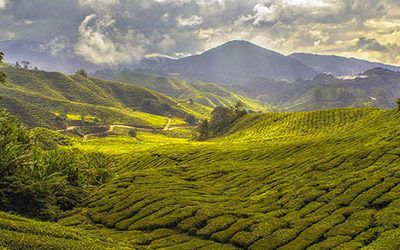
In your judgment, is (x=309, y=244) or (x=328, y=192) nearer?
(x=309, y=244)

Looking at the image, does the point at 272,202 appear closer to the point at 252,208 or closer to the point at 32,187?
the point at 252,208

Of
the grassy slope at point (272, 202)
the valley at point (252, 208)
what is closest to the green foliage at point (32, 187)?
the valley at point (252, 208)

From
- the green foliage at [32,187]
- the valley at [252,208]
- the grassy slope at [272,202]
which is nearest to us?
the valley at [252,208]

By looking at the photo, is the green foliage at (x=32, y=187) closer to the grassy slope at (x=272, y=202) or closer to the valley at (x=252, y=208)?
the valley at (x=252, y=208)

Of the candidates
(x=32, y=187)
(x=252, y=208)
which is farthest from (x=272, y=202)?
(x=32, y=187)

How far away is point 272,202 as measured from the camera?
49.5 metres

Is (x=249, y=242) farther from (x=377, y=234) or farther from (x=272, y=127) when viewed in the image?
(x=272, y=127)

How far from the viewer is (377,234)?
33406 mm

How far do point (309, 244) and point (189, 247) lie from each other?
1168 cm

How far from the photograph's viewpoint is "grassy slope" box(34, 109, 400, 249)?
36312 millimetres

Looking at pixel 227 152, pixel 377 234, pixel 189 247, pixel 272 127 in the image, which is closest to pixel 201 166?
pixel 227 152

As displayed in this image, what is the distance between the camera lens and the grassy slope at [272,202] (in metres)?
36.3

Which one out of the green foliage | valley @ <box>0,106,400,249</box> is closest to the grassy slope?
valley @ <box>0,106,400,249</box>

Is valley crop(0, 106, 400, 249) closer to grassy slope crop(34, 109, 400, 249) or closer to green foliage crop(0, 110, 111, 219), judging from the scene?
grassy slope crop(34, 109, 400, 249)
